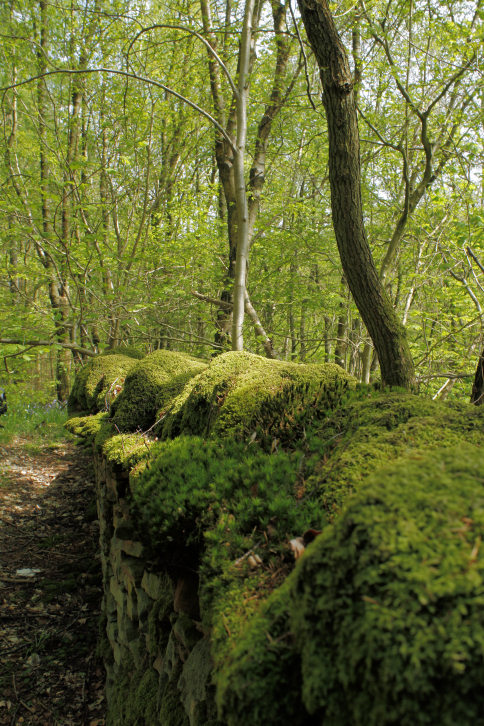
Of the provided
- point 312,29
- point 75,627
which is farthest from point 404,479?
point 75,627

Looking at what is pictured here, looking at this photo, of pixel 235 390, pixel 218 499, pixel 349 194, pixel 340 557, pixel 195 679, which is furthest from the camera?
pixel 349 194

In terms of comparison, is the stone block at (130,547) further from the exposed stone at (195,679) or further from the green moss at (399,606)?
the green moss at (399,606)

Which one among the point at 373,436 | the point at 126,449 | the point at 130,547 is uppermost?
the point at 373,436

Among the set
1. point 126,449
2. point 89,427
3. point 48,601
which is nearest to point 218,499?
point 126,449

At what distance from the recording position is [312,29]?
3049mm

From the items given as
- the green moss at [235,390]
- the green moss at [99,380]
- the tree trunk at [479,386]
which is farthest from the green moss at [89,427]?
the tree trunk at [479,386]

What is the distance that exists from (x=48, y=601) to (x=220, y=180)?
8.17 meters

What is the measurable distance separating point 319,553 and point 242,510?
0.71 m

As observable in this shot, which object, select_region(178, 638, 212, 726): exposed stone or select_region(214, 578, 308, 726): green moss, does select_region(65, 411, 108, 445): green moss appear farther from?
select_region(214, 578, 308, 726): green moss

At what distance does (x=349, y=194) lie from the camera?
325 centimetres

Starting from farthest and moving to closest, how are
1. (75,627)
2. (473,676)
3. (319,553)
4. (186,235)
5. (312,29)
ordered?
(186,235) → (75,627) → (312,29) → (319,553) → (473,676)

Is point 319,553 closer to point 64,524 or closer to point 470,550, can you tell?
Result: point 470,550

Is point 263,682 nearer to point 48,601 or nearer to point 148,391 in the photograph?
point 148,391

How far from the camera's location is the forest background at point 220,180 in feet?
20.6
